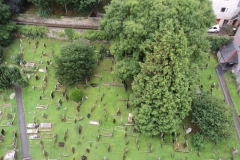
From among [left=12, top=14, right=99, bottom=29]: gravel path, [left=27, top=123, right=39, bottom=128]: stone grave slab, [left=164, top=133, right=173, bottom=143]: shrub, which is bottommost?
[left=27, top=123, right=39, bottom=128]: stone grave slab

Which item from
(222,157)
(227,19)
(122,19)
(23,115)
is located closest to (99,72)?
(122,19)

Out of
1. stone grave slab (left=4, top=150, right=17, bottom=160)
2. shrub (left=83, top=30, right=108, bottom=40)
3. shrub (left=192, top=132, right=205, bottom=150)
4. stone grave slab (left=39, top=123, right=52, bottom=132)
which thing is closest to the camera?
stone grave slab (left=4, top=150, right=17, bottom=160)

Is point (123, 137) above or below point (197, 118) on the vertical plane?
below

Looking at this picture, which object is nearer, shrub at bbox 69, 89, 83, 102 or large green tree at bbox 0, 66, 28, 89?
shrub at bbox 69, 89, 83, 102

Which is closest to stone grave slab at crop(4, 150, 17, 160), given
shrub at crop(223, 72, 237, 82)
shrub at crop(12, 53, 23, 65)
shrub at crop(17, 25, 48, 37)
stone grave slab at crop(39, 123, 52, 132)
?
stone grave slab at crop(39, 123, 52, 132)

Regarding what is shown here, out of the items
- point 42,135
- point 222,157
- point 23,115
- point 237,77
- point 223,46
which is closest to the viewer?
point 222,157

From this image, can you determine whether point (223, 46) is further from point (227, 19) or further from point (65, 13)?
point (65, 13)

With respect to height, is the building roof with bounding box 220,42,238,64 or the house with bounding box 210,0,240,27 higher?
the house with bounding box 210,0,240,27

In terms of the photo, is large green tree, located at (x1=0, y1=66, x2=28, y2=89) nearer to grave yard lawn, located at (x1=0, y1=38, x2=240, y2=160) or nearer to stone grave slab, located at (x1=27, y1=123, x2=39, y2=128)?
grave yard lawn, located at (x1=0, y1=38, x2=240, y2=160)
